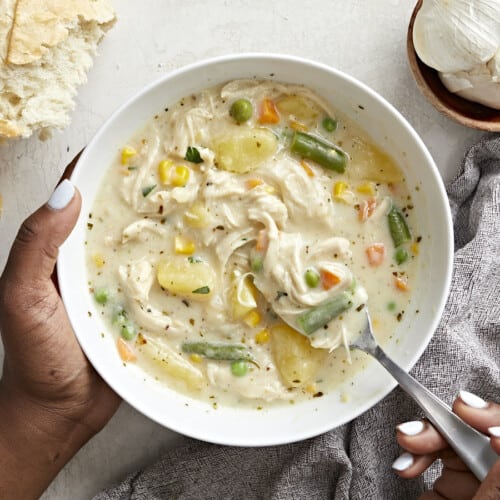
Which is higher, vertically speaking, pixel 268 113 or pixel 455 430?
pixel 268 113

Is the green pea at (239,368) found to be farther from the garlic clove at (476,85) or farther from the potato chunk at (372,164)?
the garlic clove at (476,85)

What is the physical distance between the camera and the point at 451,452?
3.65 m

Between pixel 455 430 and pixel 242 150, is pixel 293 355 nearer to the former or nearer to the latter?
pixel 455 430

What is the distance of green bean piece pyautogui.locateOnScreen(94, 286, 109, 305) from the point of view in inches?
146

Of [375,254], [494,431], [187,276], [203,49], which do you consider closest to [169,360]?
[187,276]

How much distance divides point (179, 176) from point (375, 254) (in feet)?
3.35

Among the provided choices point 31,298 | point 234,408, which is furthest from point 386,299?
point 31,298

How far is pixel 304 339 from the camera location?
3666 mm

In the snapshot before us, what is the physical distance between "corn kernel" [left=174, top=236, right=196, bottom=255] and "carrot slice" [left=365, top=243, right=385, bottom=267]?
85cm

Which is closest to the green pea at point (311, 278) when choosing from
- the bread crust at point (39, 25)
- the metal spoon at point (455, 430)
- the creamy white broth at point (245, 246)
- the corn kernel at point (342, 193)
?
the creamy white broth at point (245, 246)

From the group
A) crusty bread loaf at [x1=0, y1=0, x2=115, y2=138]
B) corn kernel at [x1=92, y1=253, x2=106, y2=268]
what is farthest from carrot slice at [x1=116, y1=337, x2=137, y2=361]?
crusty bread loaf at [x1=0, y1=0, x2=115, y2=138]

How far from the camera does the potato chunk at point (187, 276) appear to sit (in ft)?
11.8

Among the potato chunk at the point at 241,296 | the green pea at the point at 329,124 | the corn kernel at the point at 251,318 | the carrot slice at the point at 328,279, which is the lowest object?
the corn kernel at the point at 251,318

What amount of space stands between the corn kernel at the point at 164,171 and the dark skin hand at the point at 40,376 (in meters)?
0.44
